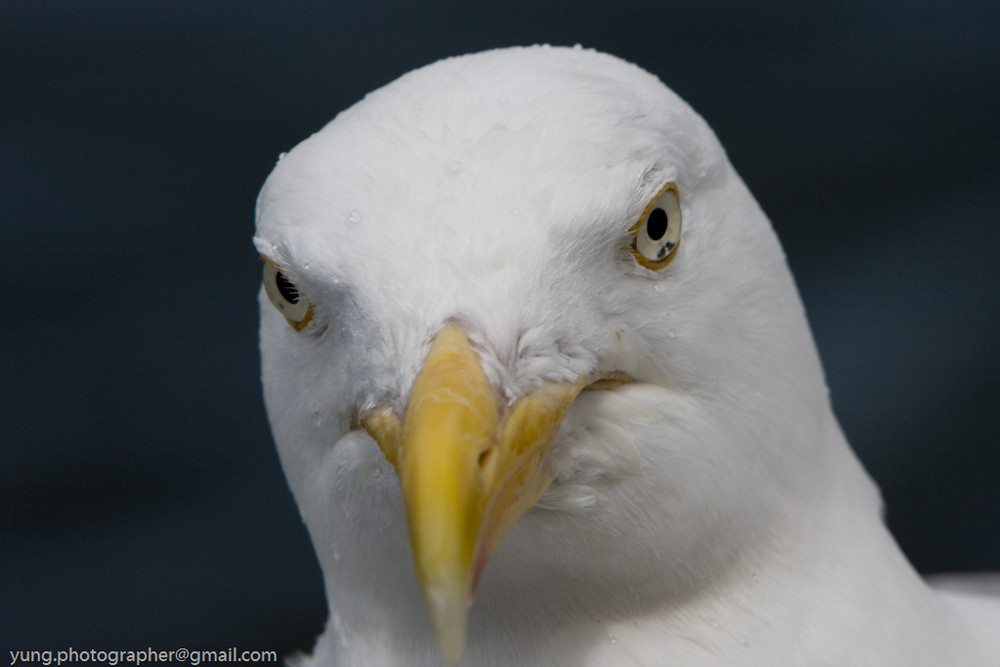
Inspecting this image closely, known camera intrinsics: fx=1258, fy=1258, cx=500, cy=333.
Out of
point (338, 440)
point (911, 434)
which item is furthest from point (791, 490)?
point (911, 434)

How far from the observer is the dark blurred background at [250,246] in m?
4.66

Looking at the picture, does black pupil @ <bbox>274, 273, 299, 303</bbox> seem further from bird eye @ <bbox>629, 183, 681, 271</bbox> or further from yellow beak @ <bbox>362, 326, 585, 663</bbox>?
bird eye @ <bbox>629, 183, 681, 271</bbox>

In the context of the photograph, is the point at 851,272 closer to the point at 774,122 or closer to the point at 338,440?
the point at 774,122

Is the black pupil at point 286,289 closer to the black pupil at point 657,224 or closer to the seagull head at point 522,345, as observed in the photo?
the seagull head at point 522,345

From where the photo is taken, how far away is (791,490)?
7.84 ft

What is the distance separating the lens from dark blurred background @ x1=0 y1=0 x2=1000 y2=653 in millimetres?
4660

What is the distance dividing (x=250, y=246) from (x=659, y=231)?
2985 mm

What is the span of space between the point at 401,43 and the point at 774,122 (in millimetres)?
1523

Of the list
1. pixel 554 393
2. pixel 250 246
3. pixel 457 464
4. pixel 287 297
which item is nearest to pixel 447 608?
pixel 457 464

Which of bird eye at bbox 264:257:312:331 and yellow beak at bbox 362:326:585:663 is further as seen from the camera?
bird eye at bbox 264:257:312:331

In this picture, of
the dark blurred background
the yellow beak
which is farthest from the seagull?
the dark blurred background

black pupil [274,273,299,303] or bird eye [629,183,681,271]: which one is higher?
bird eye [629,183,681,271]

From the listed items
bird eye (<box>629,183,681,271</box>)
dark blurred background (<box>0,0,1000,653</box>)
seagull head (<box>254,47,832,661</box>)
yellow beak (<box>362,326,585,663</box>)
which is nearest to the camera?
yellow beak (<box>362,326,585,663</box>)

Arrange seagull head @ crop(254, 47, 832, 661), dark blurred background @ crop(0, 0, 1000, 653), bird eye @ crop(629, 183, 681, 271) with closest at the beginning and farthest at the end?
seagull head @ crop(254, 47, 832, 661), bird eye @ crop(629, 183, 681, 271), dark blurred background @ crop(0, 0, 1000, 653)
